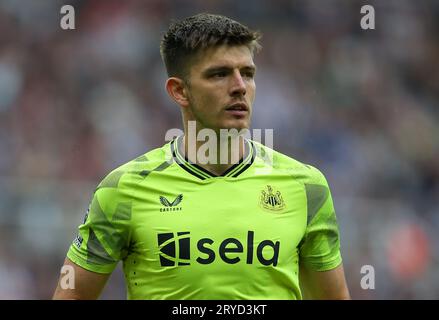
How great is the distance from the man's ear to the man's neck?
230mm

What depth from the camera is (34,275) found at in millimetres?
8977

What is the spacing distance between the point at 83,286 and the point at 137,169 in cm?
63

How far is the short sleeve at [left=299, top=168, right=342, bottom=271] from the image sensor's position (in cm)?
436

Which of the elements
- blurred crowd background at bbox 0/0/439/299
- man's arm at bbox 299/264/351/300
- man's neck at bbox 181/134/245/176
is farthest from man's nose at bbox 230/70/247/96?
blurred crowd background at bbox 0/0/439/299

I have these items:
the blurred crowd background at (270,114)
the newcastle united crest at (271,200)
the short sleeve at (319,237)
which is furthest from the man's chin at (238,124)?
the blurred crowd background at (270,114)

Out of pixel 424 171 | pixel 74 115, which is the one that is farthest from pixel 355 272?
pixel 74 115

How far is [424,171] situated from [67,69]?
4886mm

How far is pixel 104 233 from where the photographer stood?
4.24 m

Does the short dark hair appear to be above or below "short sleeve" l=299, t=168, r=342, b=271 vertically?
above

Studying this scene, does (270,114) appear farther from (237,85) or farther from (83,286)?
(83,286)

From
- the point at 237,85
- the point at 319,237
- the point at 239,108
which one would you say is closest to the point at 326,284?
the point at 319,237

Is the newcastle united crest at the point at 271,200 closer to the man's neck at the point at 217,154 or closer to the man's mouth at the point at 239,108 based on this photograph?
the man's neck at the point at 217,154

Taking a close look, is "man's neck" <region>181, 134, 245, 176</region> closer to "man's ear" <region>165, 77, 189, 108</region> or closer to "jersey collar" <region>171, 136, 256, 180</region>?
"jersey collar" <region>171, 136, 256, 180</region>

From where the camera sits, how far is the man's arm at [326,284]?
4.37 m
